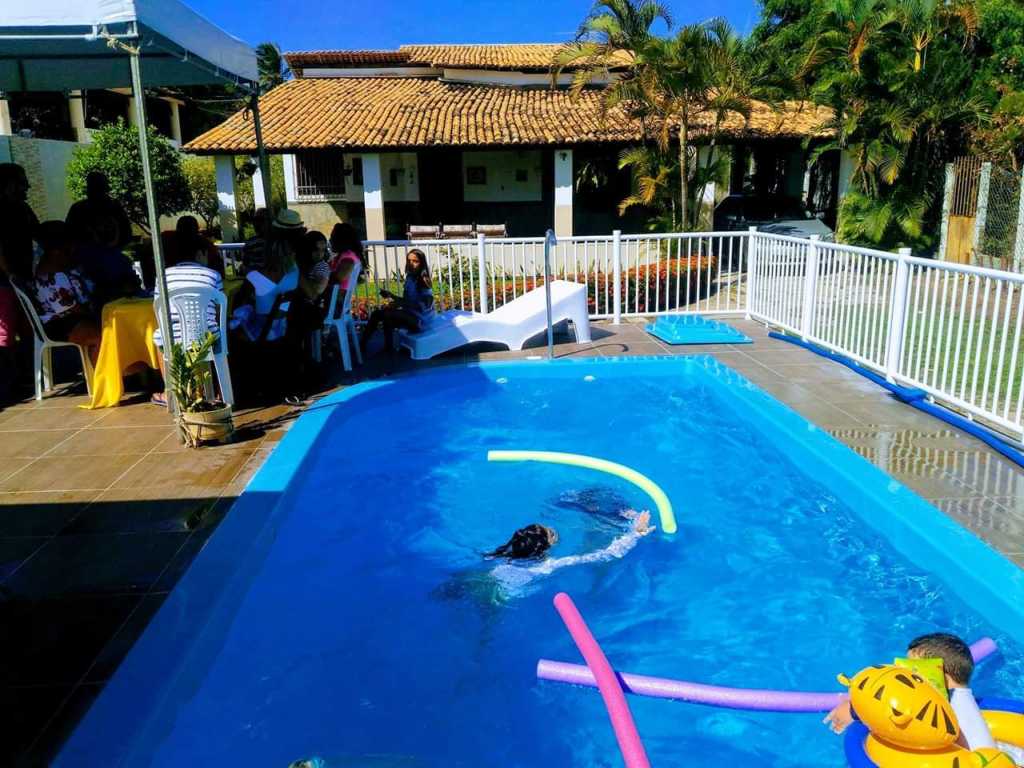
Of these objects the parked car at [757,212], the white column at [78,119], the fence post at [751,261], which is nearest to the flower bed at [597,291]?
the fence post at [751,261]

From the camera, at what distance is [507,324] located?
859 centimetres

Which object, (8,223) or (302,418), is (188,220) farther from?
(302,418)

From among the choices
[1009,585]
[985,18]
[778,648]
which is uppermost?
[985,18]

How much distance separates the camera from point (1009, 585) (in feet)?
12.0

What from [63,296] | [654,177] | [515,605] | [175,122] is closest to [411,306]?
[63,296]

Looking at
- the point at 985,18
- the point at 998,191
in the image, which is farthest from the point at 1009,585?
the point at 985,18

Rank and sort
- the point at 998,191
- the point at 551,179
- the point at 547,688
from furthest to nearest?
the point at 551,179, the point at 998,191, the point at 547,688

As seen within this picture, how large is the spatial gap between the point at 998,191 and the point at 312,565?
612 inches

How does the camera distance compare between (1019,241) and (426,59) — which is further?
(426,59)

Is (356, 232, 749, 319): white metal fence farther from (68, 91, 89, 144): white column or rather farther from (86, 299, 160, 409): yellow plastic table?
(68, 91, 89, 144): white column

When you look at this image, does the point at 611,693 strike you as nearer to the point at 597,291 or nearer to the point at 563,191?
the point at 597,291

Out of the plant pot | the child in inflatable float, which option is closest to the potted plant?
the plant pot

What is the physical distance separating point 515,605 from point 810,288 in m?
5.32

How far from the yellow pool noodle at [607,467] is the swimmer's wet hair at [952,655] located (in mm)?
2543
